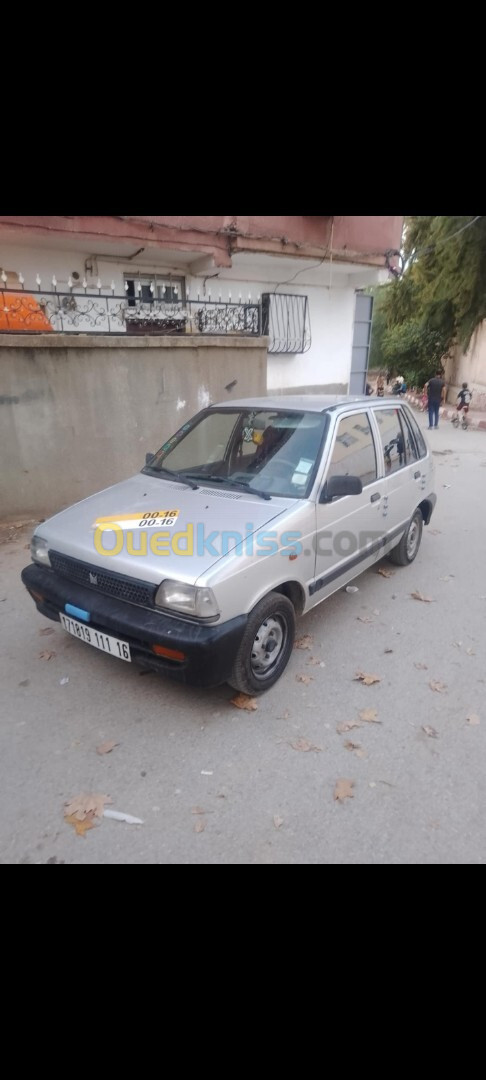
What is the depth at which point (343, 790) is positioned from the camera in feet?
8.43

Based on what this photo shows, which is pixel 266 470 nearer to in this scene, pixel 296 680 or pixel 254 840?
pixel 296 680

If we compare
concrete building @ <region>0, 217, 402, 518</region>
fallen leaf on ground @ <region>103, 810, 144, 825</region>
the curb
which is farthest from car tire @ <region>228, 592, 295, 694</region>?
the curb

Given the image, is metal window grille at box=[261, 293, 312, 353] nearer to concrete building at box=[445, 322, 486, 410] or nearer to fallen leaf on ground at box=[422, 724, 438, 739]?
fallen leaf on ground at box=[422, 724, 438, 739]

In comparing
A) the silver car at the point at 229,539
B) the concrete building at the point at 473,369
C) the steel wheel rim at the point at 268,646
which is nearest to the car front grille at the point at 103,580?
the silver car at the point at 229,539

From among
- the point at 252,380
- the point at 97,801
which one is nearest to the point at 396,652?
the point at 97,801

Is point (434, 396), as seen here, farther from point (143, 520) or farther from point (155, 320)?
point (143, 520)

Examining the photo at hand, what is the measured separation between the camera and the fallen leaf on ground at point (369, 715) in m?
3.07

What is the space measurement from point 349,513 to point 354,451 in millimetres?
483

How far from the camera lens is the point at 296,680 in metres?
3.44

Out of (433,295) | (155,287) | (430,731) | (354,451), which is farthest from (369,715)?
(433,295)

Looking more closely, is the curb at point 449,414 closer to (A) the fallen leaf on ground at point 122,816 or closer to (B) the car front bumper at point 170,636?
(B) the car front bumper at point 170,636

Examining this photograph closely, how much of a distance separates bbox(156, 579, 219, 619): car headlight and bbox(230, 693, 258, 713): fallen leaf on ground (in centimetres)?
79

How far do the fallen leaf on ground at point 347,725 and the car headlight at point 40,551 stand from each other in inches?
79.1

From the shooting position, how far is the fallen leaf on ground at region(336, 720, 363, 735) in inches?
118
